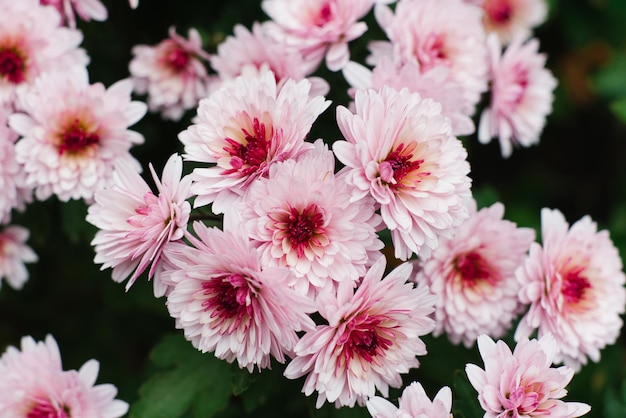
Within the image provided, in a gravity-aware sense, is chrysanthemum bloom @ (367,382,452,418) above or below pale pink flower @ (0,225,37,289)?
above

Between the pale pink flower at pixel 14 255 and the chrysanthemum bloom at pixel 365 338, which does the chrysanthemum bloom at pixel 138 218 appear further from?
the pale pink flower at pixel 14 255

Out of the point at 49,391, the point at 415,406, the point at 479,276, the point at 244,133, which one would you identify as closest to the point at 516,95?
the point at 479,276

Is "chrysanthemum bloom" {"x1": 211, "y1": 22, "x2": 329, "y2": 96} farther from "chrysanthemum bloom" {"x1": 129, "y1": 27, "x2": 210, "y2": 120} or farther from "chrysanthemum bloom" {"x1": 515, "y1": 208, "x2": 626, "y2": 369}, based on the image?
"chrysanthemum bloom" {"x1": 515, "y1": 208, "x2": 626, "y2": 369}

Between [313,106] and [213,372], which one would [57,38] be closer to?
[313,106]

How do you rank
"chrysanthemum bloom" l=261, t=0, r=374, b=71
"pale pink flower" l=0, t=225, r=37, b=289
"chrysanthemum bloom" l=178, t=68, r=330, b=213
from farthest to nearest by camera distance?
1. "pale pink flower" l=0, t=225, r=37, b=289
2. "chrysanthemum bloom" l=261, t=0, r=374, b=71
3. "chrysanthemum bloom" l=178, t=68, r=330, b=213

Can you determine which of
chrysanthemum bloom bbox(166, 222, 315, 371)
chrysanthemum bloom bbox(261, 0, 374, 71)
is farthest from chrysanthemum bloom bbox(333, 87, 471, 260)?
chrysanthemum bloom bbox(261, 0, 374, 71)

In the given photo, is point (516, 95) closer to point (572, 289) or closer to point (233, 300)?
point (572, 289)

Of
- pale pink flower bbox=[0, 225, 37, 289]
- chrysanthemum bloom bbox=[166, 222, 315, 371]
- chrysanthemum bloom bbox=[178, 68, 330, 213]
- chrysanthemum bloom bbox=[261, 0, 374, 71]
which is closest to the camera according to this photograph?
chrysanthemum bloom bbox=[166, 222, 315, 371]
